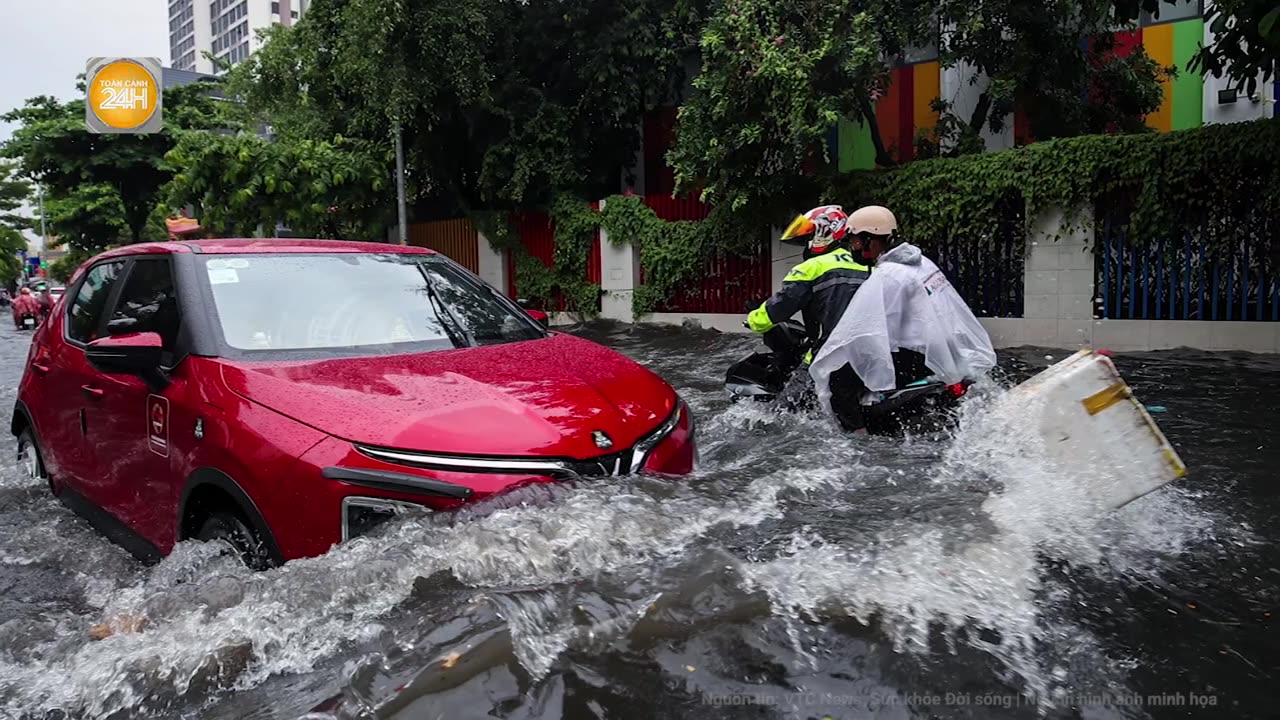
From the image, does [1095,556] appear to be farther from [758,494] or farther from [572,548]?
[572,548]

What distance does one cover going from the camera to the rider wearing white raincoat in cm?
433

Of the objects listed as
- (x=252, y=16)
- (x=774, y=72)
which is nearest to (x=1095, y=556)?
(x=774, y=72)

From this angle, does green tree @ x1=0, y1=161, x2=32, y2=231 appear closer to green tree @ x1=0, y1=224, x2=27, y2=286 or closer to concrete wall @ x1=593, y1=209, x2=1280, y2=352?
green tree @ x1=0, y1=224, x2=27, y2=286

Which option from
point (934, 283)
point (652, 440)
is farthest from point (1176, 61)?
point (652, 440)

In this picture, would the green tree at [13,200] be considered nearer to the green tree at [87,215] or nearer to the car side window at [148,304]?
the green tree at [87,215]

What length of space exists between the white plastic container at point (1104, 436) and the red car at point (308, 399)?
1301 mm

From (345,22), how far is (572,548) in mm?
13937

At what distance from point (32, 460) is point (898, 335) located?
456 centimetres

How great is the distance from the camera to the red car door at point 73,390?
400 centimetres

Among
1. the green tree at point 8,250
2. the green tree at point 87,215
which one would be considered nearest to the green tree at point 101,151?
the green tree at point 87,215

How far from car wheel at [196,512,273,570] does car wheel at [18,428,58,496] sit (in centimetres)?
209

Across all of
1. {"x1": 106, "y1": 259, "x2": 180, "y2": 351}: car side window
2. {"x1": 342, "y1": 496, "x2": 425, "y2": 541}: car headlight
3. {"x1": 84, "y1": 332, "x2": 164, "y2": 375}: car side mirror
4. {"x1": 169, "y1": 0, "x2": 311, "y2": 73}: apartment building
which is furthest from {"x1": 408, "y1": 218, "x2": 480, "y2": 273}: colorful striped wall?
{"x1": 169, "y1": 0, "x2": 311, "y2": 73}: apartment building

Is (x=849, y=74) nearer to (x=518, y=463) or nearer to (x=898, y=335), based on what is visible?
(x=898, y=335)

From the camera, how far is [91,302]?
14.6ft
